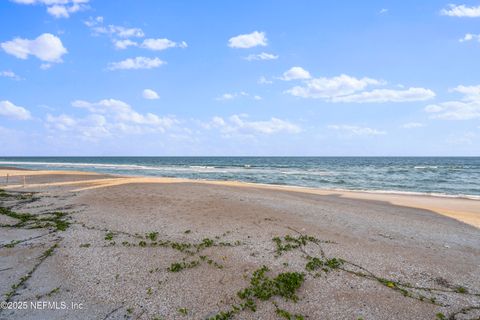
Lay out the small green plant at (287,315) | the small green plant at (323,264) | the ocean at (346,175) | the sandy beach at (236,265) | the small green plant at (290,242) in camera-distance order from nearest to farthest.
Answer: the small green plant at (287,315)
the sandy beach at (236,265)
the small green plant at (323,264)
the small green plant at (290,242)
the ocean at (346,175)

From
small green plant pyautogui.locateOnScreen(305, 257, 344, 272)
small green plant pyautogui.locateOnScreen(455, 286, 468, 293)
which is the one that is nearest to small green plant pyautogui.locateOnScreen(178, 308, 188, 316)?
small green plant pyautogui.locateOnScreen(305, 257, 344, 272)

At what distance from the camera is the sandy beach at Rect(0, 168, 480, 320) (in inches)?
207

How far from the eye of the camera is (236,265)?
693cm

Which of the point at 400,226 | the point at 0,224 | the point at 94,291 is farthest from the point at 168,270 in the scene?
the point at 400,226

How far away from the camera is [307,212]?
42.0ft

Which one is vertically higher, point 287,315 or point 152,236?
point 152,236

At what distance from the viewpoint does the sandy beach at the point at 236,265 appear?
5.27 meters

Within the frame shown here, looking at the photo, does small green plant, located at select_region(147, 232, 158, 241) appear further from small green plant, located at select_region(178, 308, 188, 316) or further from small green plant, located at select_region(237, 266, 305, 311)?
small green plant, located at select_region(178, 308, 188, 316)

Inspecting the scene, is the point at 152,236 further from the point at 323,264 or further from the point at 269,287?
the point at 323,264

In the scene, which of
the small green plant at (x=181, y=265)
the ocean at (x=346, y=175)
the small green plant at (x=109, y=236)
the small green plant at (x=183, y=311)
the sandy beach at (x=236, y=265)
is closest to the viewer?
the small green plant at (x=183, y=311)

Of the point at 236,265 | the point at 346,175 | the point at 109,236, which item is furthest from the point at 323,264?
the point at 346,175

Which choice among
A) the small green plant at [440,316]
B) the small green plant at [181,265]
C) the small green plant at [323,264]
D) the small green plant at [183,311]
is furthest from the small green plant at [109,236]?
the small green plant at [440,316]

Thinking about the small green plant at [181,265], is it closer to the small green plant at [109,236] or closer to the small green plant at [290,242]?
the small green plant at [290,242]

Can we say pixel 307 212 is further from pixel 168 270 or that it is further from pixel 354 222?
pixel 168 270
